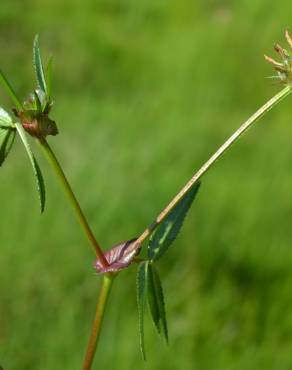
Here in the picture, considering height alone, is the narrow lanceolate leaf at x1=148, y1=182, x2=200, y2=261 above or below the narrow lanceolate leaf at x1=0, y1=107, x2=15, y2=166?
below

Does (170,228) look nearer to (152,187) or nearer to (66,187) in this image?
(66,187)

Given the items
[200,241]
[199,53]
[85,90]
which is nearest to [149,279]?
[200,241]

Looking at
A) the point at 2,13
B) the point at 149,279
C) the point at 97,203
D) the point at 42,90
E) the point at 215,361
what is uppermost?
the point at 2,13

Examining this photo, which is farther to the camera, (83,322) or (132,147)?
(132,147)

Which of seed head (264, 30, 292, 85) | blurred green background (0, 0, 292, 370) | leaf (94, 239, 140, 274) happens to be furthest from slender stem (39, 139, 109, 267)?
blurred green background (0, 0, 292, 370)

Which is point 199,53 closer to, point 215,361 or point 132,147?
point 132,147

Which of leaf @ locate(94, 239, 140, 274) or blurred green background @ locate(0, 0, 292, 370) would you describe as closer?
leaf @ locate(94, 239, 140, 274)

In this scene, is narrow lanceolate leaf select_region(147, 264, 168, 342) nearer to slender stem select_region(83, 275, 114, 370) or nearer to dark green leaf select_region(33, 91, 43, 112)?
slender stem select_region(83, 275, 114, 370)
